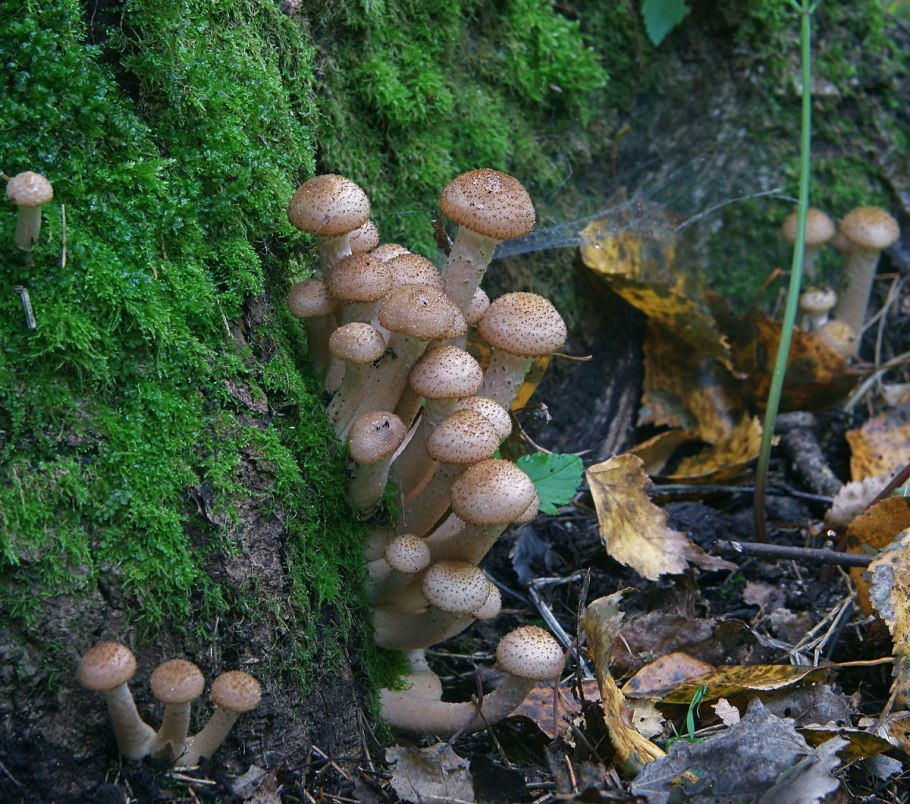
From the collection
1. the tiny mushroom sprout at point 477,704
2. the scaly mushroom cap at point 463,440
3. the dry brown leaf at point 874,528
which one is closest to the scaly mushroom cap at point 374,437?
the scaly mushroom cap at point 463,440

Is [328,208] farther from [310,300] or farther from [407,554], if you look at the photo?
[407,554]

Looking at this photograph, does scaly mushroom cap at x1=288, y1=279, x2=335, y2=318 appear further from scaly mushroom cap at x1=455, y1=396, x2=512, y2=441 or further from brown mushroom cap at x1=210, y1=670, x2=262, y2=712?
brown mushroom cap at x1=210, y1=670, x2=262, y2=712

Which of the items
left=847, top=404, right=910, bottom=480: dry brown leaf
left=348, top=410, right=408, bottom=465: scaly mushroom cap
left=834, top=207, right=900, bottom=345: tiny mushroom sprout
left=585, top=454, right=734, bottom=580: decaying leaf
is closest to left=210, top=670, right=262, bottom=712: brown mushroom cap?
left=348, top=410, right=408, bottom=465: scaly mushroom cap

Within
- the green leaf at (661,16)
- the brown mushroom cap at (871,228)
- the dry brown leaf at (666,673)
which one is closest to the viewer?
the dry brown leaf at (666,673)

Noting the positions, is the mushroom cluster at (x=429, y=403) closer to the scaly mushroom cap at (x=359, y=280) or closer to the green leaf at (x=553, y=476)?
the scaly mushroom cap at (x=359, y=280)

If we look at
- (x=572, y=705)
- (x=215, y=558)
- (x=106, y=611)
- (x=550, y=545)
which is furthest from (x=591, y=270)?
(x=106, y=611)

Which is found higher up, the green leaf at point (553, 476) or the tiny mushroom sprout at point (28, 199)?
the tiny mushroom sprout at point (28, 199)

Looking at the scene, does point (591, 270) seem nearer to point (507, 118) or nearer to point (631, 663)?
point (507, 118)
